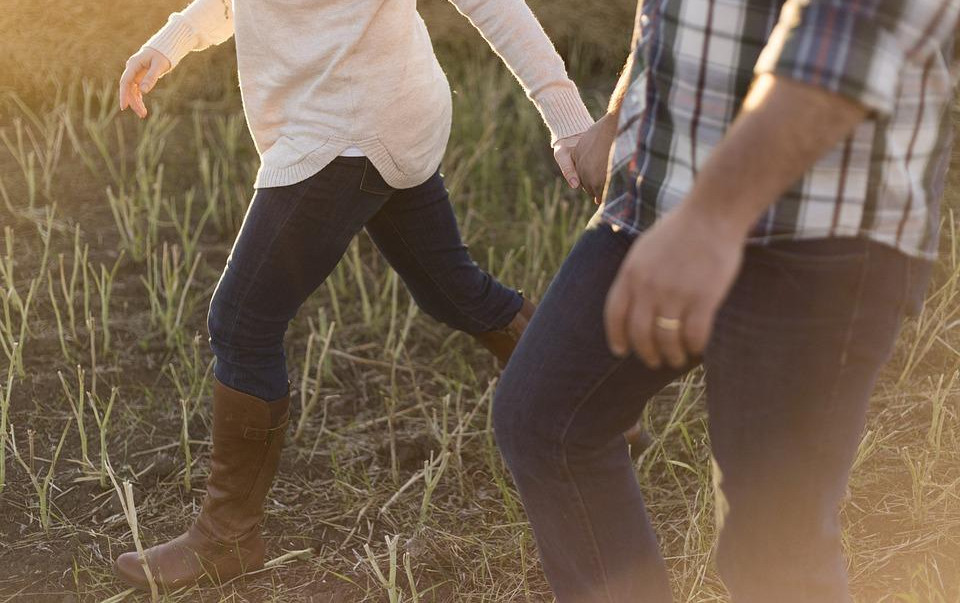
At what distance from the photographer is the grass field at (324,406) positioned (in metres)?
2.19

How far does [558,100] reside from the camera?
185 cm

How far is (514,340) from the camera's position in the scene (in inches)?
93.7

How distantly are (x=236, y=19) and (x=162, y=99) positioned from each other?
257 cm

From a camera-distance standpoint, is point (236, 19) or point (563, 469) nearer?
point (563, 469)

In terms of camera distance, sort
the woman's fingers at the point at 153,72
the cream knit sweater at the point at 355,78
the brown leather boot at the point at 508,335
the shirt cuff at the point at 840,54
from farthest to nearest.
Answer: the brown leather boot at the point at 508,335 < the woman's fingers at the point at 153,72 < the cream knit sweater at the point at 355,78 < the shirt cuff at the point at 840,54

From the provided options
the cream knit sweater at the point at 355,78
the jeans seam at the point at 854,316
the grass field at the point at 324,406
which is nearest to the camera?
the jeans seam at the point at 854,316

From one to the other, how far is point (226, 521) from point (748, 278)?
1258 millimetres

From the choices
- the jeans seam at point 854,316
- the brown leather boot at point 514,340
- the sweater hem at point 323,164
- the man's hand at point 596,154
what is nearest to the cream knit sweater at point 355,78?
the sweater hem at point 323,164

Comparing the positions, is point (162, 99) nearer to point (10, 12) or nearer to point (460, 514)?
point (10, 12)

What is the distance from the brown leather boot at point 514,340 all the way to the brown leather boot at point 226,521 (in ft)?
1.62

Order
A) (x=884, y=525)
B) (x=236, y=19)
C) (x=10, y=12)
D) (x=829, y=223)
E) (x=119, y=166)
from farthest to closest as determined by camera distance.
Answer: (x=10, y=12), (x=119, y=166), (x=884, y=525), (x=236, y=19), (x=829, y=223)

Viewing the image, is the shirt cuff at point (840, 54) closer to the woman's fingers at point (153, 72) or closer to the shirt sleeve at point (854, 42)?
the shirt sleeve at point (854, 42)

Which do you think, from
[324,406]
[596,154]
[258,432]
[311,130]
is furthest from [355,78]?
[324,406]

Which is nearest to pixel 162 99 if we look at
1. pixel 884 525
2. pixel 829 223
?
pixel 884 525
